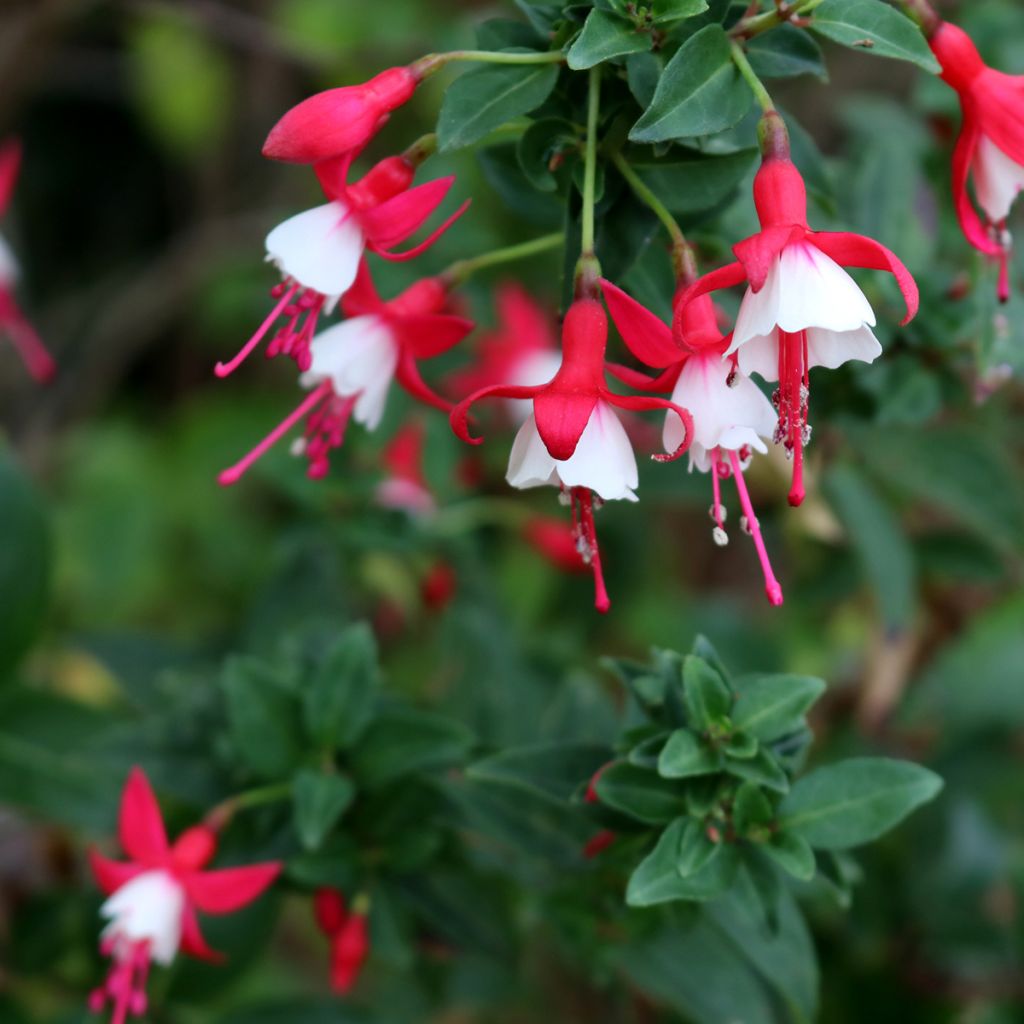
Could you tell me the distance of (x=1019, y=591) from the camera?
1360 mm

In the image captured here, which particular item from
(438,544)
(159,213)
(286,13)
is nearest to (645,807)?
(438,544)

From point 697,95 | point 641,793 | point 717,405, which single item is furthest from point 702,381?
point 641,793

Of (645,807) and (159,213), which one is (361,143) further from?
(159,213)

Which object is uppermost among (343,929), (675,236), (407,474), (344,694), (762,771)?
(675,236)

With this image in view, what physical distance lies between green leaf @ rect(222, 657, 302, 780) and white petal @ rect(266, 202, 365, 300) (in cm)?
31

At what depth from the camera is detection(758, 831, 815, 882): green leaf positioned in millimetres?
664

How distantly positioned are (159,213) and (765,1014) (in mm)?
2105

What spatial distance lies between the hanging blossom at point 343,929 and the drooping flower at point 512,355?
0.67 metres

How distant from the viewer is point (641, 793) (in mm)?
699

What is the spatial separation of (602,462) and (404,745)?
321 mm

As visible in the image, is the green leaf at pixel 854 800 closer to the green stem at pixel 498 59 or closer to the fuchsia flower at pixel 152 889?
the fuchsia flower at pixel 152 889

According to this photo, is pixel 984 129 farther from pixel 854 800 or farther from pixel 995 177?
pixel 854 800

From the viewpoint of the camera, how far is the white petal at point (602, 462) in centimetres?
59

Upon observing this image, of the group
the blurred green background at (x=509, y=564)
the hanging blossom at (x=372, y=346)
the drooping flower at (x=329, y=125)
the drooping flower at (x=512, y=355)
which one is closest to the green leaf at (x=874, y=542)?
the blurred green background at (x=509, y=564)
